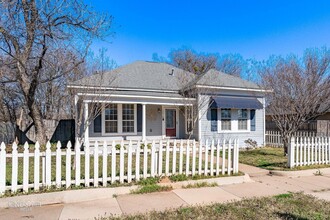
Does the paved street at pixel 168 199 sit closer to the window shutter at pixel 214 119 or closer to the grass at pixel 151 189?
the grass at pixel 151 189

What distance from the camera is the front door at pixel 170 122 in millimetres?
14047

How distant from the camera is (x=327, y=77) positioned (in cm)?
1532

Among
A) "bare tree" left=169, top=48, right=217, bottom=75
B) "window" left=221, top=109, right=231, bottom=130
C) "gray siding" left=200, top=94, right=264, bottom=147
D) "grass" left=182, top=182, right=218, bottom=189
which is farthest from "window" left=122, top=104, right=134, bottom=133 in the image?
"bare tree" left=169, top=48, right=217, bottom=75

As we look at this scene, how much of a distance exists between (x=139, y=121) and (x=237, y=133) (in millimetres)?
6047

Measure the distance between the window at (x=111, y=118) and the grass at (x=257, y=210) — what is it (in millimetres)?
9118

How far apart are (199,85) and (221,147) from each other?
637 centimetres

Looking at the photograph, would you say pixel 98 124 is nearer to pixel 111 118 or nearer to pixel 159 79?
pixel 111 118

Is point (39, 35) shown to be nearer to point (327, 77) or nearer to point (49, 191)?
point (49, 191)

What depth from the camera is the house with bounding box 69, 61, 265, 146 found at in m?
12.2

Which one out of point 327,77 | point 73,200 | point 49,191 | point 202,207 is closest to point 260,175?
point 202,207

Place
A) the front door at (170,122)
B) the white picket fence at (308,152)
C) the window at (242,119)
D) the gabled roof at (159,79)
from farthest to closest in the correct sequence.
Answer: the front door at (170,122), the window at (242,119), the gabled roof at (159,79), the white picket fence at (308,152)

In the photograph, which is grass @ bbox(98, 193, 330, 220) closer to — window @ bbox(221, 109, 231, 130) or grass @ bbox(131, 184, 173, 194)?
grass @ bbox(131, 184, 173, 194)

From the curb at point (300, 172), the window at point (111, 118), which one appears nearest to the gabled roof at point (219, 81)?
the window at point (111, 118)

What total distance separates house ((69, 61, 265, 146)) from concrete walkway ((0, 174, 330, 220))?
6.24m
